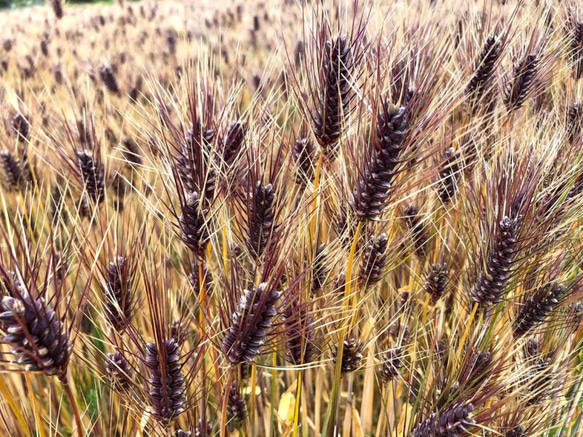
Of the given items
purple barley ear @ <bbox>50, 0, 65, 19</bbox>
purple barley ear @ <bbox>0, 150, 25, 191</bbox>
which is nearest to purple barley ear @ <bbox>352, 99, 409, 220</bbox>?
purple barley ear @ <bbox>0, 150, 25, 191</bbox>

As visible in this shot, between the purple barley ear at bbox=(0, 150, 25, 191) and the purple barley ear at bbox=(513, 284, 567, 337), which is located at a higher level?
the purple barley ear at bbox=(0, 150, 25, 191)

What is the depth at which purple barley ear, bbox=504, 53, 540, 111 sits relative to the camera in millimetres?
1293

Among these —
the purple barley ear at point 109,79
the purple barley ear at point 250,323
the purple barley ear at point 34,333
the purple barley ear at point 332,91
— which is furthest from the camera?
the purple barley ear at point 109,79

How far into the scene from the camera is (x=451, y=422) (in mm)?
766

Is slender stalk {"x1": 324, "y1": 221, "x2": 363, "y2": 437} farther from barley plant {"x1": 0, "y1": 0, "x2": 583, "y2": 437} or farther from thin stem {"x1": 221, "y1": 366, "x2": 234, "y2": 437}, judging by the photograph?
thin stem {"x1": 221, "y1": 366, "x2": 234, "y2": 437}

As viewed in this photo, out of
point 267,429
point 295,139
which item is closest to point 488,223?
point 295,139

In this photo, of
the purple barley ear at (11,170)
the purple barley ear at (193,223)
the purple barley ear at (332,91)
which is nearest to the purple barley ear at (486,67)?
the purple barley ear at (332,91)

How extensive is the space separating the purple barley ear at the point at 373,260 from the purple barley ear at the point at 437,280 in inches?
6.8

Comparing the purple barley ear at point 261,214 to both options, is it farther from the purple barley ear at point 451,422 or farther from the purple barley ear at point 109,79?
the purple barley ear at point 109,79

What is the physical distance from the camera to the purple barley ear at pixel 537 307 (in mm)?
979

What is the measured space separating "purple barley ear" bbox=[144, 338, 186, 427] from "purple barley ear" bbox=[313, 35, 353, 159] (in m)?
0.53

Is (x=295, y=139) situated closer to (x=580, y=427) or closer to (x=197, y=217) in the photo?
(x=197, y=217)

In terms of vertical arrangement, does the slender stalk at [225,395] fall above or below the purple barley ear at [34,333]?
below

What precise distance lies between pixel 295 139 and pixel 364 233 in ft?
1.00
